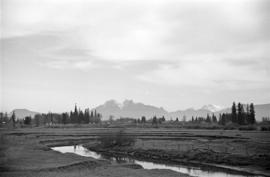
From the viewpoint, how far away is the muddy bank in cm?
3781

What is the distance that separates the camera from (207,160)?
1729 inches

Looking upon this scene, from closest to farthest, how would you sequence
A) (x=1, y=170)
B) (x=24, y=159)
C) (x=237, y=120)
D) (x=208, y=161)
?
1. (x=1, y=170)
2. (x=24, y=159)
3. (x=208, y=161)
4. (x=237, y=120)

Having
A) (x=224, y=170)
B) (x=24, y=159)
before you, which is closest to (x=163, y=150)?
(x=224, y=170)

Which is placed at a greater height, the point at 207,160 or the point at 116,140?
the point at 116,140

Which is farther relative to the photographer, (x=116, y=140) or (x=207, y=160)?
(x=116, y=140)

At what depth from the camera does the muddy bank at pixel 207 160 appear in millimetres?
37812

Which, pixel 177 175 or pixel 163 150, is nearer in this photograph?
pixel 177 175

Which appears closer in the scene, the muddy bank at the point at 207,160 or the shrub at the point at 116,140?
the muddy bank at the point at 207,160

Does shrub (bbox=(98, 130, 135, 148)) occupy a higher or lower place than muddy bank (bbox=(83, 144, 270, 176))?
higher

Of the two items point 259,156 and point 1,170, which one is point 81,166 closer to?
point 1,170

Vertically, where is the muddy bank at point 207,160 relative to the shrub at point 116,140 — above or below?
below

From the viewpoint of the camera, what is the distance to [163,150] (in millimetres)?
52688

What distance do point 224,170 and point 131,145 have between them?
91.0ft

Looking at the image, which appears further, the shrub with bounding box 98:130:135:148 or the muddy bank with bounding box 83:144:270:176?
the shrub with bounding box 98:130:135:148
